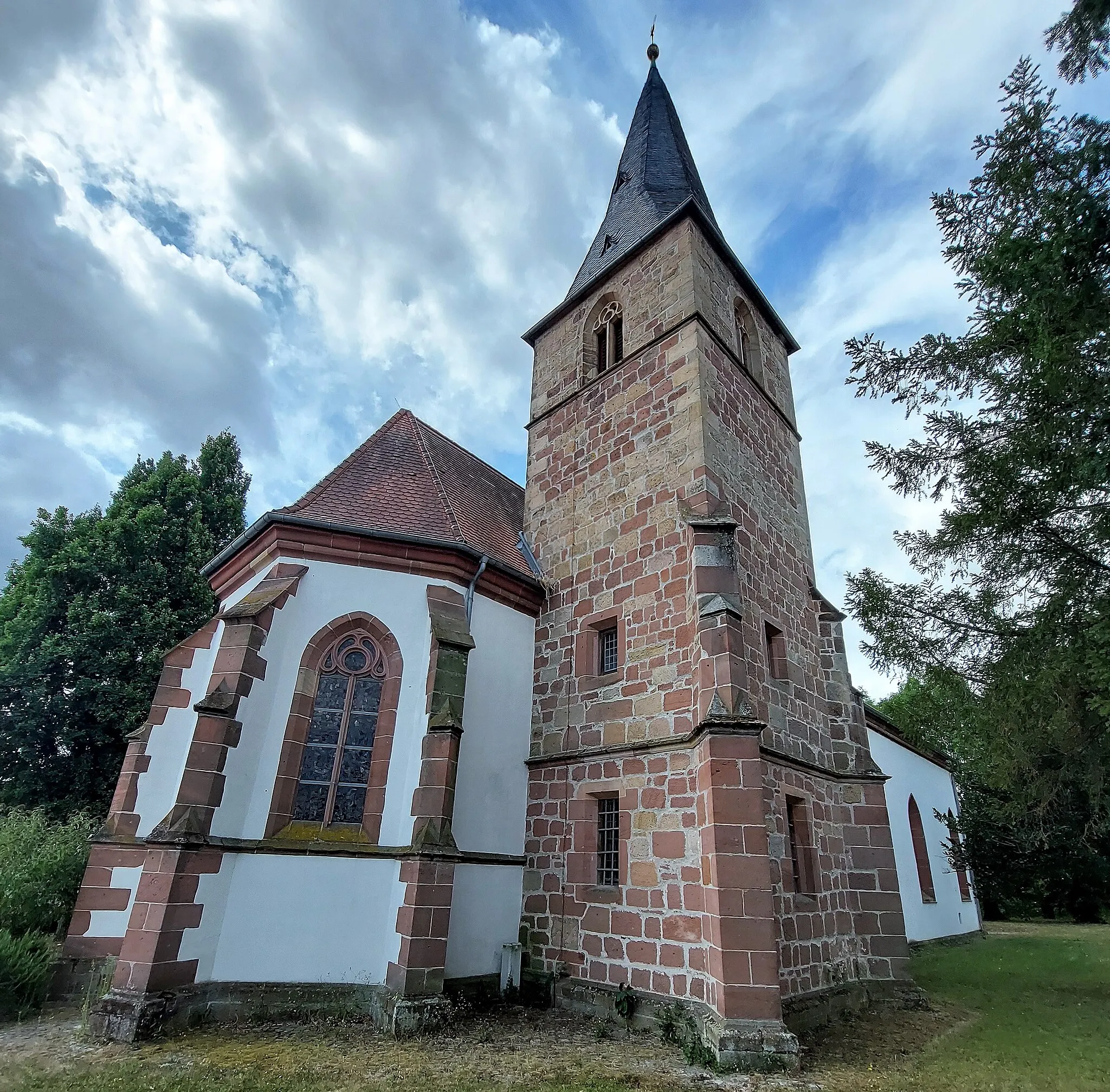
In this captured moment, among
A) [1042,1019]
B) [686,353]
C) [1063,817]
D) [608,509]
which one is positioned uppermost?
[686,353]

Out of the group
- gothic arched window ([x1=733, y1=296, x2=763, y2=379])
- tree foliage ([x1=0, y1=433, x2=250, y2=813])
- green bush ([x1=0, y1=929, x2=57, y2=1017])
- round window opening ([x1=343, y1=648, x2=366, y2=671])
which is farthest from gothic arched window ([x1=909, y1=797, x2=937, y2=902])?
tree foliage ([x1=0, y1=433, x2=250, y2=813])

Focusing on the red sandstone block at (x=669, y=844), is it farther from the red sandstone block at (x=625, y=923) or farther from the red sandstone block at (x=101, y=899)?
the red sandstone block at (x=101, y=899)

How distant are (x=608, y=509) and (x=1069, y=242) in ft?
21.9

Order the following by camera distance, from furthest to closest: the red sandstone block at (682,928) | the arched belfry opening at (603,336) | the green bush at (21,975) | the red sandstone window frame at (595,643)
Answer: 1. the arched belfry opening at (603,336)
2. the red sandstone window frame at (595,643)
3. the red sandstone block at (682,928)
4. the green bush at (21,975)

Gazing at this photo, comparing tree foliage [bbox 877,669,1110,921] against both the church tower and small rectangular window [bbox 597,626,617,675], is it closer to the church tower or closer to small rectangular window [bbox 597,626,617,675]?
the church tower

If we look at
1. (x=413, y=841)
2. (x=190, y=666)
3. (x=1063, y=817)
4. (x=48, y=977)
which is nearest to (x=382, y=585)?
(x=190, y=666)

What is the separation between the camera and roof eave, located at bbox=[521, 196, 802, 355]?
475 inches

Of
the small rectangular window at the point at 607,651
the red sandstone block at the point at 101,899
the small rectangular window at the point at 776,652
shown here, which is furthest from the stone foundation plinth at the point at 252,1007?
the small rectangular window at the point at 776,652

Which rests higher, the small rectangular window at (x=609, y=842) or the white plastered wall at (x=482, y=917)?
the small rectangular window at (x=609, y=842)

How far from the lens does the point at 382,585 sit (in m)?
9.53

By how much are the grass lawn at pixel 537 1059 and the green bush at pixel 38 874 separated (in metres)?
2.34

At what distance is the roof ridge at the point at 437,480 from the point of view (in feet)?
34.4

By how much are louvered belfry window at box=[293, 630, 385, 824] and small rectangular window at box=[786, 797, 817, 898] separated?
19.0ft

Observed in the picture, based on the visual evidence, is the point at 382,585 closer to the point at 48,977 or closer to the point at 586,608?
the point at 586,608
